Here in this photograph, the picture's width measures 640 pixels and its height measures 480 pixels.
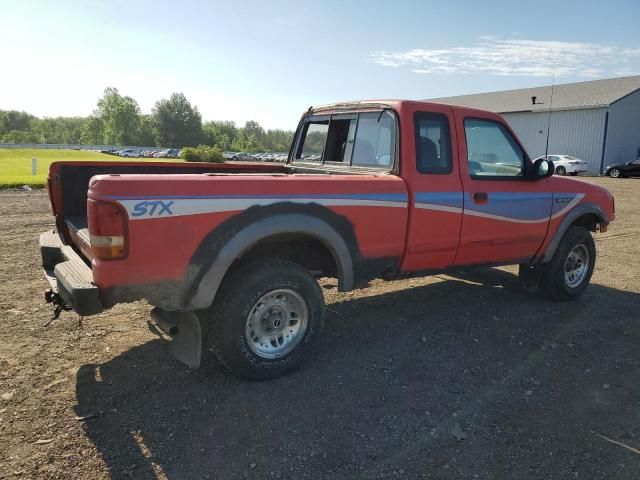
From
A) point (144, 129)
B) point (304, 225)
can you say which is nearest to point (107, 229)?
point (304, 225)

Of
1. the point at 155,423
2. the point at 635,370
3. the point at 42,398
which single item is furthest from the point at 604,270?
the point at 42,398

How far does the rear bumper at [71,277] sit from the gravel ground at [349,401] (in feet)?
2.29

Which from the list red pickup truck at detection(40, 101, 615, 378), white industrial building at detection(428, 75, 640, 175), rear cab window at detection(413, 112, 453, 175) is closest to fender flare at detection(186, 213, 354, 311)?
red pickup truck at detection(40, 101, 615, 378)

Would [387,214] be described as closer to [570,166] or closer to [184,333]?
[184,333]

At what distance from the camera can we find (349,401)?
345cm

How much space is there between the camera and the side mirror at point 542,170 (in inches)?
201

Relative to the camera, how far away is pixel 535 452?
293 centimetres

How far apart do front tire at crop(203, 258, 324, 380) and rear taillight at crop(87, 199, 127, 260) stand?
2.66 ft

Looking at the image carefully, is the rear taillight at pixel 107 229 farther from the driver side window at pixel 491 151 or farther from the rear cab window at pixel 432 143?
the driver side window at pixel 491 151

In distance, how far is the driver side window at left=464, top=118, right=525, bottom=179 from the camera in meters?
4.74

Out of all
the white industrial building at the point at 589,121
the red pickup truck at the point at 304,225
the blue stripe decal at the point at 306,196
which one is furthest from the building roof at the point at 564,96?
the blue stripe decal at the point at 306,196

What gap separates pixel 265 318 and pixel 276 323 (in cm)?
11

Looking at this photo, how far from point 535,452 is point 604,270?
5218 mm

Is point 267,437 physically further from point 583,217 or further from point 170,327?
point 583,217
